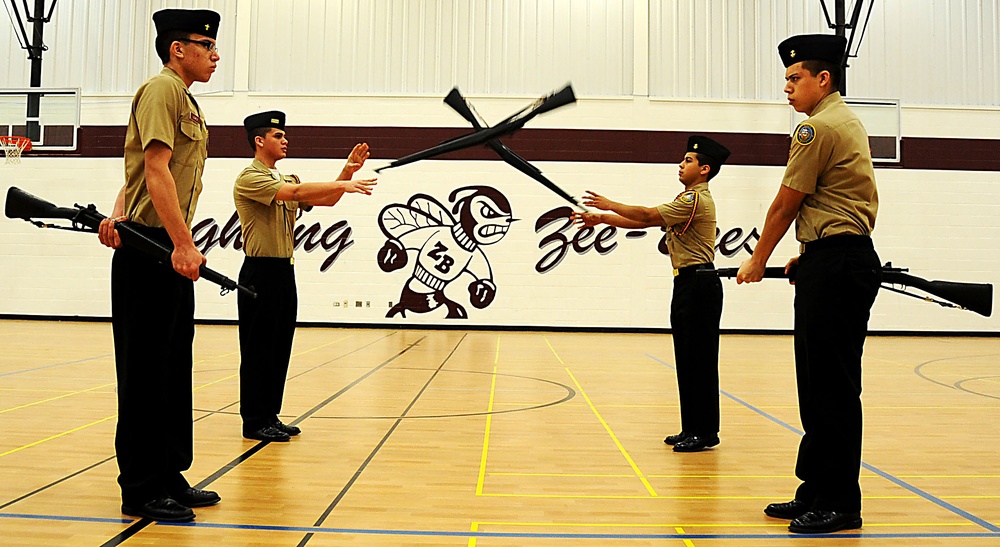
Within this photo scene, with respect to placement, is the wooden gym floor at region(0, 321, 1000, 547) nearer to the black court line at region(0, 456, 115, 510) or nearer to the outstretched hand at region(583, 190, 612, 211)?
the black court line at region(0, 456, 115, 510)

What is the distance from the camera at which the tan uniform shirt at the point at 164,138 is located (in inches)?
136

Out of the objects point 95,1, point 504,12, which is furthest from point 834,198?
point 95,1

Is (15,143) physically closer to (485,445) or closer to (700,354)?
(485,445)

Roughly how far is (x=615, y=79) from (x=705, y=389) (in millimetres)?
12410

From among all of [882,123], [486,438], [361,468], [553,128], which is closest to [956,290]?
[486,438]

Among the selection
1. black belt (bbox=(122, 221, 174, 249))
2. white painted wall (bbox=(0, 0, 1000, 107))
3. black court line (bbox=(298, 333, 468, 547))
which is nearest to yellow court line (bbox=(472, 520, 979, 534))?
black court line (bbox=(298, 333, 468, 547))

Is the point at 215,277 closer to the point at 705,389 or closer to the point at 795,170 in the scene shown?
the point at 795,170

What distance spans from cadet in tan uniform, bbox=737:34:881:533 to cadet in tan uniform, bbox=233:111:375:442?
311 centimetres

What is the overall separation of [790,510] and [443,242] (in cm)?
1308

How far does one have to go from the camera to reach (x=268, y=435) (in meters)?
5.32

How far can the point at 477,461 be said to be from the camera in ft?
15.9

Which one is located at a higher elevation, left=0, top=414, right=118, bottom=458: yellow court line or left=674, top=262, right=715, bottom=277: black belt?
left=674, top=262, right=715, bottom=277: black belt

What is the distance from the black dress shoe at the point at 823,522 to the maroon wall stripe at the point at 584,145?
13.4m

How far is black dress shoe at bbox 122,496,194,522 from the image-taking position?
3.47 meters
